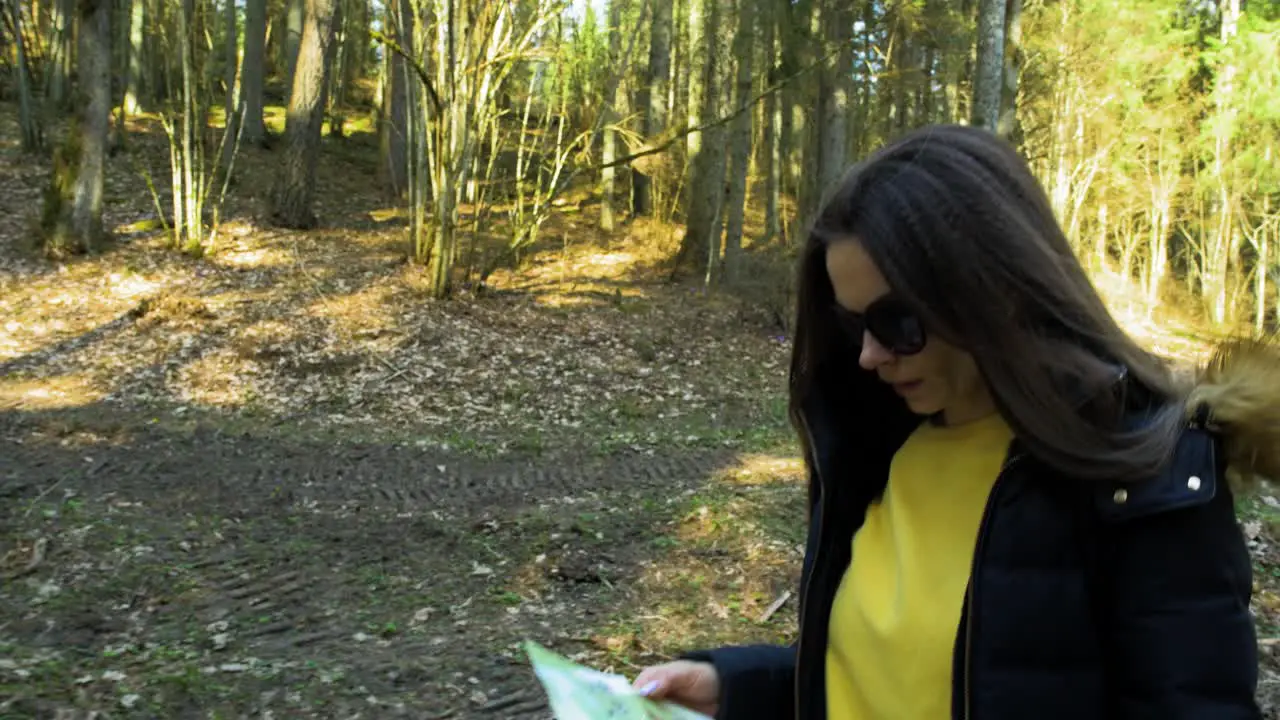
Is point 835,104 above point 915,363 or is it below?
above

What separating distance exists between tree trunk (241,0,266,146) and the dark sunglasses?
68.3 feet

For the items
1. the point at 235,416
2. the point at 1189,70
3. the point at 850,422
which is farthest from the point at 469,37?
the point at 1189,70

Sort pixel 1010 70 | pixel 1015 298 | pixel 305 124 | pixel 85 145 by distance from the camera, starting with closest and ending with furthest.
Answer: pixel 1015 298, pixel 1010 70, pixel 85 145, pixel 305 124

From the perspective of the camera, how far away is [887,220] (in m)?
1.15

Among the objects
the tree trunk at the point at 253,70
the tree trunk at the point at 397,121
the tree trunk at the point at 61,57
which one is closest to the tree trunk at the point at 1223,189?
the tree trunk at the point at 397,121

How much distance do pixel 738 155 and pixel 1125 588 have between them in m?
14.5

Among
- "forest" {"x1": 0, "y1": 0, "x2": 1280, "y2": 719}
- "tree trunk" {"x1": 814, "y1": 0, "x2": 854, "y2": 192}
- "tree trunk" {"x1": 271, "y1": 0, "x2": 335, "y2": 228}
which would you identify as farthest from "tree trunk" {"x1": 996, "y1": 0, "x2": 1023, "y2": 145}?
"tree trunk" {"x1": 271, "y1": 0, "x2": 335, "y2": 228}

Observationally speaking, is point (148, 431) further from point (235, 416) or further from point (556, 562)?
point (556, 562)

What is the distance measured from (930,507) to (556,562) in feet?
14.6

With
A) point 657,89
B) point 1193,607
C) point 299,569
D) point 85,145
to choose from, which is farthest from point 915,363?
point 657,89

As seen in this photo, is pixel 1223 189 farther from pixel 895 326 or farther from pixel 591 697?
pixel 591 697

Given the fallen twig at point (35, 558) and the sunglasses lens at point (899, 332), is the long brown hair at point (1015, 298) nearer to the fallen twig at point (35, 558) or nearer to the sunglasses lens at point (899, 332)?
the sunglasses lens at point (899, 332)

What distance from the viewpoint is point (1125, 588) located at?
101 centimetres

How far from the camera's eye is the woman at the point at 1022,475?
99 cm
